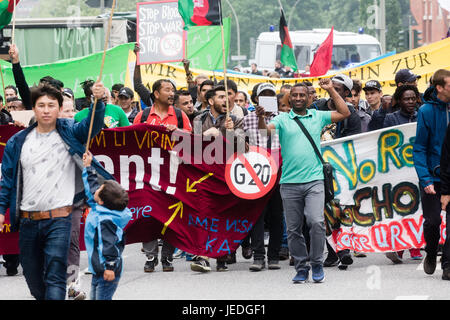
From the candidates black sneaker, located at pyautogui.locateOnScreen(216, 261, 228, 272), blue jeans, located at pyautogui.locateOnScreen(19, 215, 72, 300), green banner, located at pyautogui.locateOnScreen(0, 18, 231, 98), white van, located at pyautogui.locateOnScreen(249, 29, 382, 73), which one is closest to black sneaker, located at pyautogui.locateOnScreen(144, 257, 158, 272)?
black sneaker, located at pyautogui.locateOnScreen(216, 261, 228, 272)

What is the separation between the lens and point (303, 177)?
9164 mm

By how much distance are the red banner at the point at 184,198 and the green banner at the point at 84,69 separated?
8092 mm

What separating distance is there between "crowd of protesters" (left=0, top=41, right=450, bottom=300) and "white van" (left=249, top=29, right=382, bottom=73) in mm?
20590

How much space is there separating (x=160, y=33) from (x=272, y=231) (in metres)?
5.39

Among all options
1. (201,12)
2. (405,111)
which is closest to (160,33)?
(201,12)

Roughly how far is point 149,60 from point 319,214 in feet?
19.0

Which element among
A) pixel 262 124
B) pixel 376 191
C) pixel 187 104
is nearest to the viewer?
pixel 262 124

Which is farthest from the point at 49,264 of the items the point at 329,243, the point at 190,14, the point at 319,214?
the point at 190,14

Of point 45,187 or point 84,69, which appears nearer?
point 45,187

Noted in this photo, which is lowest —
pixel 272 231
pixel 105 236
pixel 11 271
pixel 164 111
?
pixel 11 271

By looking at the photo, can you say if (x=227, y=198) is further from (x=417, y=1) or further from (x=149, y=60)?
(x=417, y=1)

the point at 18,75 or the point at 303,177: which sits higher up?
the point at 18,75

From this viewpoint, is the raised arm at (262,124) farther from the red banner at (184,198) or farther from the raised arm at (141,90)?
the raised arm at (141,90)

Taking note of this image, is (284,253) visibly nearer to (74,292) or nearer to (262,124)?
(262,124)
